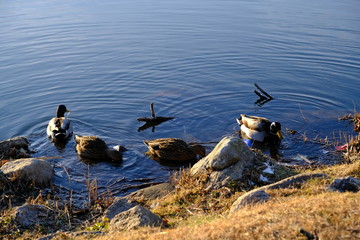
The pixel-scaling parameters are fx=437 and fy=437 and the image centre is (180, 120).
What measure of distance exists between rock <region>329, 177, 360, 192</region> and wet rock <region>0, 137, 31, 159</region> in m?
8.79

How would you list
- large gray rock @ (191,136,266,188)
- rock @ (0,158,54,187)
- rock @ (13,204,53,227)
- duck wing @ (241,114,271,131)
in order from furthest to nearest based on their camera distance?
1. duck wing @ (241,114,271,131)
2. rock @ (0,158,54,187)
3. large gray rock @ (191,136,266,188)
4. rock @ (13,204,53,227)

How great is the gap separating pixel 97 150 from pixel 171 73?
8.23 m

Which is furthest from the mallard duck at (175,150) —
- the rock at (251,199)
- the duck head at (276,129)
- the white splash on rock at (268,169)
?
the rock at (251,199)

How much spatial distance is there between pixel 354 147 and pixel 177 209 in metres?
5.91

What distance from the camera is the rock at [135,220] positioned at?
714cm

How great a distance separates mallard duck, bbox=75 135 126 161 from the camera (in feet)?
41.3

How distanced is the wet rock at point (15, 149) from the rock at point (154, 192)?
4.21m

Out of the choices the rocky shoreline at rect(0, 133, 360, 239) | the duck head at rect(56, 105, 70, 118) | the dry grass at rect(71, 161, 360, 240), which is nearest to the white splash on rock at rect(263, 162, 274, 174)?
the rocky shoreline at rect(0, 133, 360, 239)

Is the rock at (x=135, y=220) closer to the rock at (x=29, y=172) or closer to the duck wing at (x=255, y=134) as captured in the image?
the rock at (x=29, y=172)

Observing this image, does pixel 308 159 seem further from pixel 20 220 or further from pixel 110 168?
pixel 20 220

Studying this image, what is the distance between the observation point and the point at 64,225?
8.26 m

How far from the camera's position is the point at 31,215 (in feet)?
27.5

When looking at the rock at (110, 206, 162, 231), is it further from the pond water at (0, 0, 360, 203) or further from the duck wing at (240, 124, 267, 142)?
the duck wing at (240, 124, 267, 142)

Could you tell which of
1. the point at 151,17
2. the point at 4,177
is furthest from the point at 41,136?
the point at 151,17
